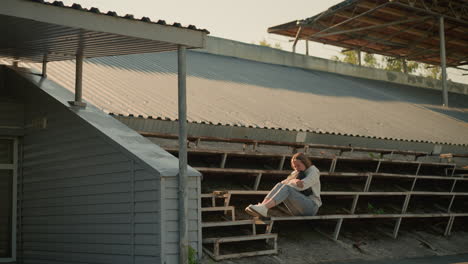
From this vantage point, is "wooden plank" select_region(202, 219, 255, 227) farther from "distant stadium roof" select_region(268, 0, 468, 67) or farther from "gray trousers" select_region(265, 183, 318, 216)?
"distant stadium roof" select_region(268, 0, 468, 67)

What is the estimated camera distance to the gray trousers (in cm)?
990

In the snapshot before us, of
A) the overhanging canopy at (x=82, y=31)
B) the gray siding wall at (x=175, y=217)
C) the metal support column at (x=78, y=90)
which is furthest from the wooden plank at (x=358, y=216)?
the metal support column at (x=78, y=90)

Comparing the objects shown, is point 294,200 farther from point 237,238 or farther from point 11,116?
point 11,116

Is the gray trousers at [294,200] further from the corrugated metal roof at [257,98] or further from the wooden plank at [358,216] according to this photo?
the corrugated metal roof at [257,98]

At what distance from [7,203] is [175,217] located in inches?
170

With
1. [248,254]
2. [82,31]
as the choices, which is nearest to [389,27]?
[248,254]

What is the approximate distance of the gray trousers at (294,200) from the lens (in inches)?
390

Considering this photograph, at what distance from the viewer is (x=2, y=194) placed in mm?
11016

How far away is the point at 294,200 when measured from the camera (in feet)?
33.0

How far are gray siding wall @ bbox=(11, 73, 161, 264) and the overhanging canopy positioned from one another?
42.6 inches

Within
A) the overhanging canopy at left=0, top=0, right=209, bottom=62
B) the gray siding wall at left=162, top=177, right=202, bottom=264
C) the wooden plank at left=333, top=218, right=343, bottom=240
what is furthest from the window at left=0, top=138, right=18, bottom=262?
the wooden plank at left=333, top=218, right=343, bottom=240

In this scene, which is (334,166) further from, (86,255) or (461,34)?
(461,34)

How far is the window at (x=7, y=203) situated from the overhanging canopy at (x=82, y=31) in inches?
86.9

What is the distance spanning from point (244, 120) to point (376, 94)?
9.84 meters
